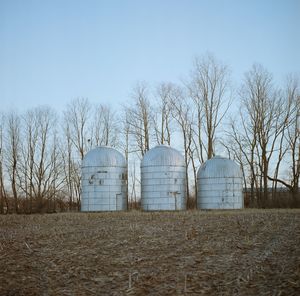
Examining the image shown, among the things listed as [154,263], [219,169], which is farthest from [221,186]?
[154,263]

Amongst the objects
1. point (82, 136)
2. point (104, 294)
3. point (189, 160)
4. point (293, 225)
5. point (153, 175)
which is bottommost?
point (104, 294)

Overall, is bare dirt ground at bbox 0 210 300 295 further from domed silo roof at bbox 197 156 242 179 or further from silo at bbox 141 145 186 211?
domed silo roof at bbox 197 156 242 179

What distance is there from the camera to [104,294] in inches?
352

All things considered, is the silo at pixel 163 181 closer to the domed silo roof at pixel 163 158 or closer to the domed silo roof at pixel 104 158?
the domed silo roof at pixel 163 158

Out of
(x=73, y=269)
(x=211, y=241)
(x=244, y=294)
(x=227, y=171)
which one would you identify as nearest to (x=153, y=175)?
(x=227, y=171)

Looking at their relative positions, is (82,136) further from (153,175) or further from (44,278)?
(44,278)

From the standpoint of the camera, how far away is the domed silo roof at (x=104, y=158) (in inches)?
1345

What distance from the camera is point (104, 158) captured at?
34250 millimetres

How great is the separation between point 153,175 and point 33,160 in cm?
2271

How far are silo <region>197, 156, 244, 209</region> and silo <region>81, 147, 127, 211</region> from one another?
7291 mm

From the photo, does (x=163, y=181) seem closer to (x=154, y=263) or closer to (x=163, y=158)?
(x=163, y=158)

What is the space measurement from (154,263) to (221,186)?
2380 centimetres

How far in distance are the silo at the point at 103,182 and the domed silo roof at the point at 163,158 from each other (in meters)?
2.65

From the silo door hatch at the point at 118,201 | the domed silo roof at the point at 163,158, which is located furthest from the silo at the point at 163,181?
the silo door hatch at the point at 118,201
